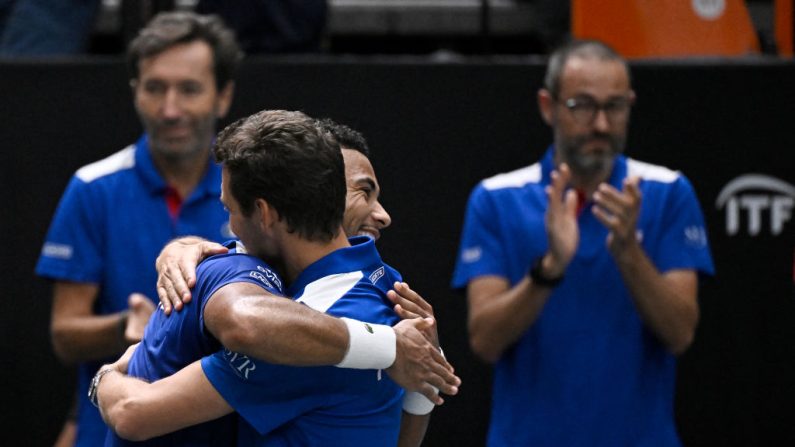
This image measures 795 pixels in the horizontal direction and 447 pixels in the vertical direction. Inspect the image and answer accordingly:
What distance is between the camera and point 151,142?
4.36 meters

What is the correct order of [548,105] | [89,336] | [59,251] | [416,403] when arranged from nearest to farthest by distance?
[416,403], [89,336], [59,251], [548,105]

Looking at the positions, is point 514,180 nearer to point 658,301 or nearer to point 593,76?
point 593,76

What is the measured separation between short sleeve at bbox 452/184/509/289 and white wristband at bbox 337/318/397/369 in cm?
170

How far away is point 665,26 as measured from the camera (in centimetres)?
568

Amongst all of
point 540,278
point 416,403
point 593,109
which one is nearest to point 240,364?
point 416,403

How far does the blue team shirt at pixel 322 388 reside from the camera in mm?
2479

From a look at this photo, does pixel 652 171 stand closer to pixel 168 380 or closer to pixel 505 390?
pixel 505 390

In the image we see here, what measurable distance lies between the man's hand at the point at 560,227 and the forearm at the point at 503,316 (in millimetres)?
85

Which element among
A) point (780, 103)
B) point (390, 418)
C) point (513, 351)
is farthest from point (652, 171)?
point (390, 418)

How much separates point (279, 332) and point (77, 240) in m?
2.00

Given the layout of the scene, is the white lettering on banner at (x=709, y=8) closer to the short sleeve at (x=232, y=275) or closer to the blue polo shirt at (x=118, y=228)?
the blue polo shirt at (x=118, y=228)

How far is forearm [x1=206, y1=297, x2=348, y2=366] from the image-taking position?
7.72 ft

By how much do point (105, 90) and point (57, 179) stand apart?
15.1 inches

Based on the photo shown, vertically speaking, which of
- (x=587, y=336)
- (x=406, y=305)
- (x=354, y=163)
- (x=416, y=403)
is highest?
(x=354, y=163)
